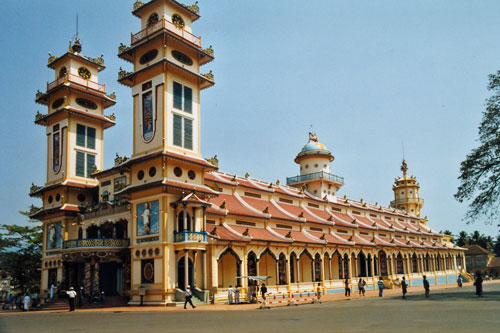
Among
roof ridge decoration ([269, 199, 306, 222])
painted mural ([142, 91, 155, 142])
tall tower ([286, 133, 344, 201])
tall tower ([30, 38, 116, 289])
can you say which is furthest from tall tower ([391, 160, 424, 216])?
painted mural ([142, 91, 155, 142])

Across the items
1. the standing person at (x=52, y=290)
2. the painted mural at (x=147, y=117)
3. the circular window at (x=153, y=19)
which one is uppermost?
the circular window at (x=153, y=19)

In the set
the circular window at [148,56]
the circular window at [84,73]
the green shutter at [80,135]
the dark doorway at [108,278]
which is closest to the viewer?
the circular window at [148,56]

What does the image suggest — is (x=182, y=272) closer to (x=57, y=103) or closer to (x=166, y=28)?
(x=166, y=28)

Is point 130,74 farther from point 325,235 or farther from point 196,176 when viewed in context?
point 325,235

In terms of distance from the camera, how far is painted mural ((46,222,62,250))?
42.4 metres

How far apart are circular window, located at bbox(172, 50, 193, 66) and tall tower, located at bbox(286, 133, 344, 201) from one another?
1107 inches

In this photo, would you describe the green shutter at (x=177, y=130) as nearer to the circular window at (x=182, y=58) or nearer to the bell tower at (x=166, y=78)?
the bell tower at (x=166, y=78)

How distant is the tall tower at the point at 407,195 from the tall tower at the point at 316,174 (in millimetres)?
29850

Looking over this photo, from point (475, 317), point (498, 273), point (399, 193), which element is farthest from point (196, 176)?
point (498, 273)

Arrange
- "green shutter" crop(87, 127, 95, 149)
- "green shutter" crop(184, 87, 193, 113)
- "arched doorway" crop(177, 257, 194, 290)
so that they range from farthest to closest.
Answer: "green shutter" crop(87, 127, 95, 149)
"green shutter" crop(184, 87, 193, 113)
"arched doorway" crop(177, 257, 194, 290)

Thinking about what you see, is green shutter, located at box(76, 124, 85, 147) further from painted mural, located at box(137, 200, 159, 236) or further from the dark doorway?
painted mural, located at box(137, 200, 159, 236)

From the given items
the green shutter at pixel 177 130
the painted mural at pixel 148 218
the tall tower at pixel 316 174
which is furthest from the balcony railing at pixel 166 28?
the tall tower at pixel 316 174

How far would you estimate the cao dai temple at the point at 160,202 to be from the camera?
113 feet

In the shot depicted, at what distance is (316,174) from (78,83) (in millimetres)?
31334
